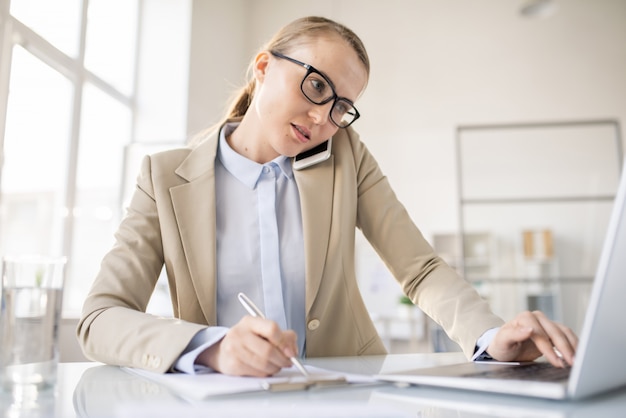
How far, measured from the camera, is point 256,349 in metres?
0.69

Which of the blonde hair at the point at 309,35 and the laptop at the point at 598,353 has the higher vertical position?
the blonde hair at the point at 309,35

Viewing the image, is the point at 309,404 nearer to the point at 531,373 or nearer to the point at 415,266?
the point at 531,373

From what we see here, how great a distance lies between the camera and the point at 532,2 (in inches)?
206

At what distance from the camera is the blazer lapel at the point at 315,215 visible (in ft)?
3.88

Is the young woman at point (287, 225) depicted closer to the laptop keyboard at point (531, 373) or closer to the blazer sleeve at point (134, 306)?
the blazer sleeve at point (134, 306)

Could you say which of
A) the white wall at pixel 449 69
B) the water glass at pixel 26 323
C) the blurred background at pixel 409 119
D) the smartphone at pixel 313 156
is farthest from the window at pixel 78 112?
the water glass at pixel 26 323

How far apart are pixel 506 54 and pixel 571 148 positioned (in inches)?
51.1

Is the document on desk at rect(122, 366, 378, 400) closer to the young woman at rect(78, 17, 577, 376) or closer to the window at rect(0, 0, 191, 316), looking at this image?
the young woman at rect(78, 17, 577, 376)

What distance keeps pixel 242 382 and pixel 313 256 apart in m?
0.56

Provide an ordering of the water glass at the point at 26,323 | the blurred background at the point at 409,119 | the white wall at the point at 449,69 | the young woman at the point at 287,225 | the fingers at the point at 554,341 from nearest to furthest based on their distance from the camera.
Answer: the water glass at the point at 26,323 < the fingers at the point at 554,341 < the young woman at the point at 287,225 < the blurred background at the point at 409,119 < the white wall at the point at 449,69

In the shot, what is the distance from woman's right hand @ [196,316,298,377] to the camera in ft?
2.27

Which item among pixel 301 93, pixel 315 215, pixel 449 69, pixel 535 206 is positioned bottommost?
pixel 315 215

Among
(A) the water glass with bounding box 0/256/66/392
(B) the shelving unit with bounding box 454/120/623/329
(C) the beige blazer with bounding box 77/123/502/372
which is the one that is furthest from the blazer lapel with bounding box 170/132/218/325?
(B) the shelving unit with bounding box 454/120/623/329

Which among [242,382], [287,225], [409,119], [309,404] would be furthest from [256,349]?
[409,119]
